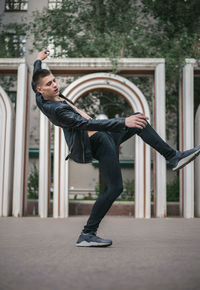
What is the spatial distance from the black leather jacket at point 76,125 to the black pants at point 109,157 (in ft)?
0.54

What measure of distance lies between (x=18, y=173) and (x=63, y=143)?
1.30 m

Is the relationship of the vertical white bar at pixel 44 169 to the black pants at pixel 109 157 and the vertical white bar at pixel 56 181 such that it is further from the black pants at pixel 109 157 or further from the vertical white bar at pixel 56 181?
the black pants at pixel 109 157

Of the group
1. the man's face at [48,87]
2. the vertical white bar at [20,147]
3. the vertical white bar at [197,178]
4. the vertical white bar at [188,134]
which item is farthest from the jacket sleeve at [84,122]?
the vertical white bar at [197,178]

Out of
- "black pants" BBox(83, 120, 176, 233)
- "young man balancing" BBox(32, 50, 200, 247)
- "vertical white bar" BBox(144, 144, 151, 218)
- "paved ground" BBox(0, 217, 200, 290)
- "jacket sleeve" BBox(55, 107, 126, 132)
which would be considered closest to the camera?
"paved ground" BBox(0, 217, 200, 290)

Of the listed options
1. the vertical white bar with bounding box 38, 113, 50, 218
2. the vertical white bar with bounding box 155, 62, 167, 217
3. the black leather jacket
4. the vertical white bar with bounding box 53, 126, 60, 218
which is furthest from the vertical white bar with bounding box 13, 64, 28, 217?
the black leather jacket

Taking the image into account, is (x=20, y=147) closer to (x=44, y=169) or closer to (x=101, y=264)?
(x=44, y=169)

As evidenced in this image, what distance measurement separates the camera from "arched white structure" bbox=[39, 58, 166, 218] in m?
9.20

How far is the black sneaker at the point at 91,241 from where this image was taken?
430 centimetres

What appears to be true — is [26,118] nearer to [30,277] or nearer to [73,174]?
[30,277]

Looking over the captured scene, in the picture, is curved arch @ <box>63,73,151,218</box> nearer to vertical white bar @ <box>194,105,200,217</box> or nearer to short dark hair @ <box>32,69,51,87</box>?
vertical white bar @ <box>194,105,200,217</box>

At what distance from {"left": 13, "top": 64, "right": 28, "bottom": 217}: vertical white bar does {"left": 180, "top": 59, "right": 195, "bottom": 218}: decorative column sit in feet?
12.6

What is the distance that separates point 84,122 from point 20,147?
599 cm

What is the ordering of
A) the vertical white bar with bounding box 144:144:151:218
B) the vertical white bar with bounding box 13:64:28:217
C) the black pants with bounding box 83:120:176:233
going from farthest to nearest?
the vertical white bar with bounding box 13:64:28:217
the vertical white bar with bounding box 144:144:151:218
the black pants with bounding box 83:120:176:233

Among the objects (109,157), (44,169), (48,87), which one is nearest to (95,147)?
(109,157)
